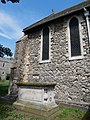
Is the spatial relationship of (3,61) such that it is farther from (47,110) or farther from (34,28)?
(47,110)

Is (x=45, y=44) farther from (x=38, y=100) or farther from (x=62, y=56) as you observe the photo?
(x=38, y=100)

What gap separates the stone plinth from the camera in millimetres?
4412

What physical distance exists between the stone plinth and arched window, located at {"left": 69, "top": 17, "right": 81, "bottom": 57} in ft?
9.67

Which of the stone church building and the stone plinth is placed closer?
the stone plinth

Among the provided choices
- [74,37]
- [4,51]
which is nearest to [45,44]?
[74,37]

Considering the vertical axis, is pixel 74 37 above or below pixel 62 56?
above

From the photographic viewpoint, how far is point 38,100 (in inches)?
190

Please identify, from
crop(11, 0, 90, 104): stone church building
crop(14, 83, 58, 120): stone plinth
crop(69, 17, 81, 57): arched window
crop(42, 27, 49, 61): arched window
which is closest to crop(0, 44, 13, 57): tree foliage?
crop(11, 0, 90, 104): stone church building

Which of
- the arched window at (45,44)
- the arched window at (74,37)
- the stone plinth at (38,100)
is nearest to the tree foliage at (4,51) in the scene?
the arched window at (45,44)

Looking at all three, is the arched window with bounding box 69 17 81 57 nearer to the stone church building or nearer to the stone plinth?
the stone church building

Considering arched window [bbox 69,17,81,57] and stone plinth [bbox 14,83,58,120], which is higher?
arched window [bbox 69,17,81,57]

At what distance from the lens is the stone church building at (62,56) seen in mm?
6098

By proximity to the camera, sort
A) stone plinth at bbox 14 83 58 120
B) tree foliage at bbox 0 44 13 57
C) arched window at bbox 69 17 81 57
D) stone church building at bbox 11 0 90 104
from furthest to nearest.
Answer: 1. tree foliage at bbox 0 44 13 57
2. arched window at bbox 69 17 81 57
3. stone church building at bbox 11 0 90 104
4. stone plinth at bbox 14 83 58 120

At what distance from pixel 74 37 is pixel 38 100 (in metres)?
4.74
